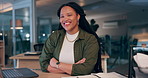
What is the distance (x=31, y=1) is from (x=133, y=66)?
482cm

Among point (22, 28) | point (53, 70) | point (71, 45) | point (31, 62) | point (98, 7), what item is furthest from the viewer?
point (22, 28)

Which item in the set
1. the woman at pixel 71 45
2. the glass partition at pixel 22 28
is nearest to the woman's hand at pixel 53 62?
the woman at pixel 71 45

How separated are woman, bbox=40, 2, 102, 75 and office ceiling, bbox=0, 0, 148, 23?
3.60 m

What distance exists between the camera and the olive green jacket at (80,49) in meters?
1.24

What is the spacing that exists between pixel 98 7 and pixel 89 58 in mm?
4131

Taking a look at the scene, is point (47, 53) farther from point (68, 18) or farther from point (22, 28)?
point (22, 28)

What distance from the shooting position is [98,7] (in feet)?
17.1

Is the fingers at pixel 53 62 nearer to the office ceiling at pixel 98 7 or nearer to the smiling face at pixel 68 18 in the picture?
the smiling face at pixel 68 18

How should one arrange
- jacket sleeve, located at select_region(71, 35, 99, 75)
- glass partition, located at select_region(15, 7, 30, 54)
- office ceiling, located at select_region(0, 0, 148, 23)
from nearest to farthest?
1. jacket sleeve, located at select_region(71, 35, 99, 75)
2. office ceiling, located at select_region(0, 0, 148, 23)
3. glass partition, located at select_region(15, 7, 30, 54)

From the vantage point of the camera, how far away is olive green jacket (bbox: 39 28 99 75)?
1.24m

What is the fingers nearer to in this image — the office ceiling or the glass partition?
the office ceiling

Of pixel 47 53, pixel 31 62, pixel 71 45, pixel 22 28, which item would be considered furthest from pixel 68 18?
pixel 22 28

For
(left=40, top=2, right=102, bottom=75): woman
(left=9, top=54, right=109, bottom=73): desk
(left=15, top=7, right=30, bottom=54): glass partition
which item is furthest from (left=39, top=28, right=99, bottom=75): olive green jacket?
(left=15, top=7, right=30, bottom=54): glass partition

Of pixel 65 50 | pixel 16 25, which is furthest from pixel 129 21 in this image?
pixel 65 50
